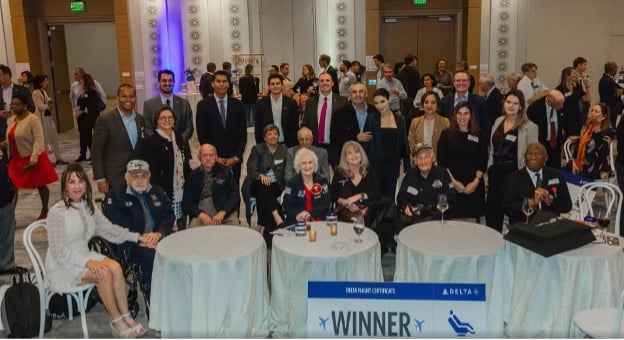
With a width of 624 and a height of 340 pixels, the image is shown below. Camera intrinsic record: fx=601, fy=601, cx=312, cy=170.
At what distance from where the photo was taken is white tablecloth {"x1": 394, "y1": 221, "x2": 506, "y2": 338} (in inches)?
132

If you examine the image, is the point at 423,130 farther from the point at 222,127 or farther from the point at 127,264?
the point at 127,264

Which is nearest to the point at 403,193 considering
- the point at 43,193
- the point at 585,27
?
the point at 43,193

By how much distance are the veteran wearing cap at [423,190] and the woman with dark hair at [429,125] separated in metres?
Answer: 0.81

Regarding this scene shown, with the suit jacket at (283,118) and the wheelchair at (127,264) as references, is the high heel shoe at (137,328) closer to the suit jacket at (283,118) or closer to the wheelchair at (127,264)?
the wheelchair at (127,264)

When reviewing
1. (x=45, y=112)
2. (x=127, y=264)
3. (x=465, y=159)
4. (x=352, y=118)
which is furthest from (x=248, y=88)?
(x=127, y=264)

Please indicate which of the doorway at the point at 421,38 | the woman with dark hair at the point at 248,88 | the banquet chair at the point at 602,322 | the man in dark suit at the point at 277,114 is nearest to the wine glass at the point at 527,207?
the banquet chair at the point at 602,322

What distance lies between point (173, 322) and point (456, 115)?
8.83 feet

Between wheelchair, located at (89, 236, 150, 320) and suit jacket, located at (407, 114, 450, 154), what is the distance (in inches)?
103

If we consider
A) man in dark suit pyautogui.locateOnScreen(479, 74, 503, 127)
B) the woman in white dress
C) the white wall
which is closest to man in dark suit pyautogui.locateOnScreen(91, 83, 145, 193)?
the woman in white dress

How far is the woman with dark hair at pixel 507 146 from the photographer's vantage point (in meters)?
4.76

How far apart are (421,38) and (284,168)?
8.73 meters

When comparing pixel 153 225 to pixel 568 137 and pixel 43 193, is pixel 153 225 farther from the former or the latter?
pixel 568 137

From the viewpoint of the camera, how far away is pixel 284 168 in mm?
5070

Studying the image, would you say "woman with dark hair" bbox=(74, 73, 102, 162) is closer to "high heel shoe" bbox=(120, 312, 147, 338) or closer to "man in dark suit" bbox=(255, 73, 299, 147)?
"man in dark suit" bbox=(255, 73, 299, 147)
